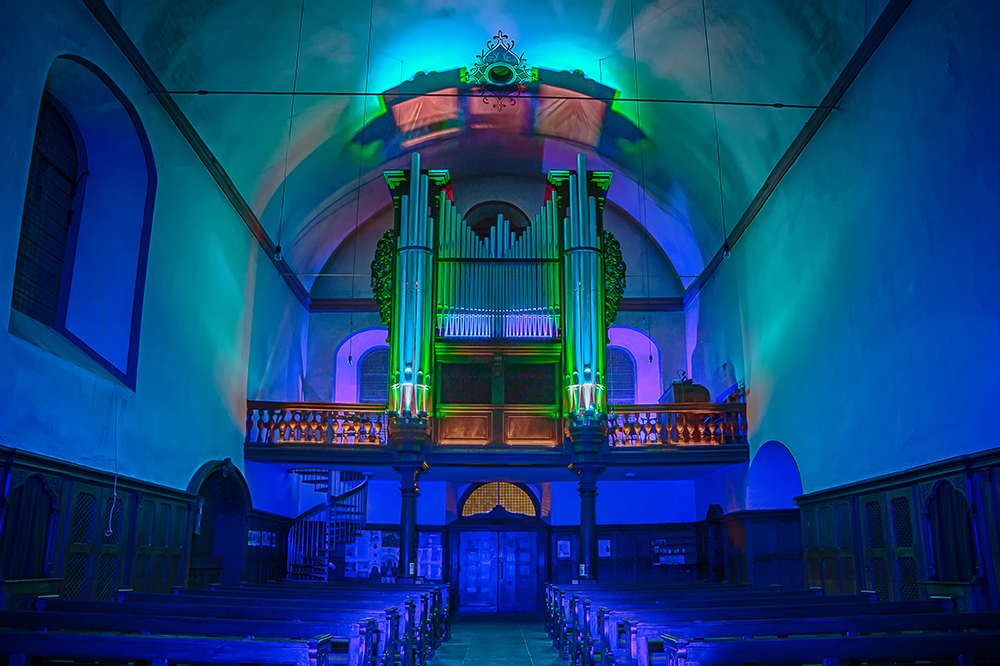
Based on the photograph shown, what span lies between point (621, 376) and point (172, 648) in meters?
17.5

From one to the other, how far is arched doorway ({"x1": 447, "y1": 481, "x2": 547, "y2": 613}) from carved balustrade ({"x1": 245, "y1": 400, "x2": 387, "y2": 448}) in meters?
5.41

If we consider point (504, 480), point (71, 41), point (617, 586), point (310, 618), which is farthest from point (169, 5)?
point (504, 480)

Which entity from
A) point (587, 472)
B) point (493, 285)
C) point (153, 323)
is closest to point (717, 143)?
point (493, 285)

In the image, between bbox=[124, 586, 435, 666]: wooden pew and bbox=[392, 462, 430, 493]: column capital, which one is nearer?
bbox=[124, 586, 435, 666]: wooden pew

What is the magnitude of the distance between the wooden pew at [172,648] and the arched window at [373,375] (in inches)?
638

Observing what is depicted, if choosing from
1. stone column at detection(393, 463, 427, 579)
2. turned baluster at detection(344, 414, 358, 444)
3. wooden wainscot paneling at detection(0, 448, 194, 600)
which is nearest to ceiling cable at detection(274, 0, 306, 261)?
turned baluster at detection(344, 414, 358, 444)

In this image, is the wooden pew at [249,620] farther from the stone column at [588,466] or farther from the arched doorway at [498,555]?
the arched doorway at [498,555]

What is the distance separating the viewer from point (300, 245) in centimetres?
1964

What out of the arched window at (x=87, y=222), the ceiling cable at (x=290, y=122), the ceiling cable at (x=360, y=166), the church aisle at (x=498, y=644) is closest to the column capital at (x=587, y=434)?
the church aisle at (x=498, y=644)

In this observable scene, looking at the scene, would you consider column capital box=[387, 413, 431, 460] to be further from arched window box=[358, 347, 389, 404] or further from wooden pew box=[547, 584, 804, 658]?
arched window box=[358, 347, 389, 404]

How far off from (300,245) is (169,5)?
348 inches

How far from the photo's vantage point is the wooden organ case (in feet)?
52.4

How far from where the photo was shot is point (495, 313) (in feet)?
55.6

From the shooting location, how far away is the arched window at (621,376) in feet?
71.5
